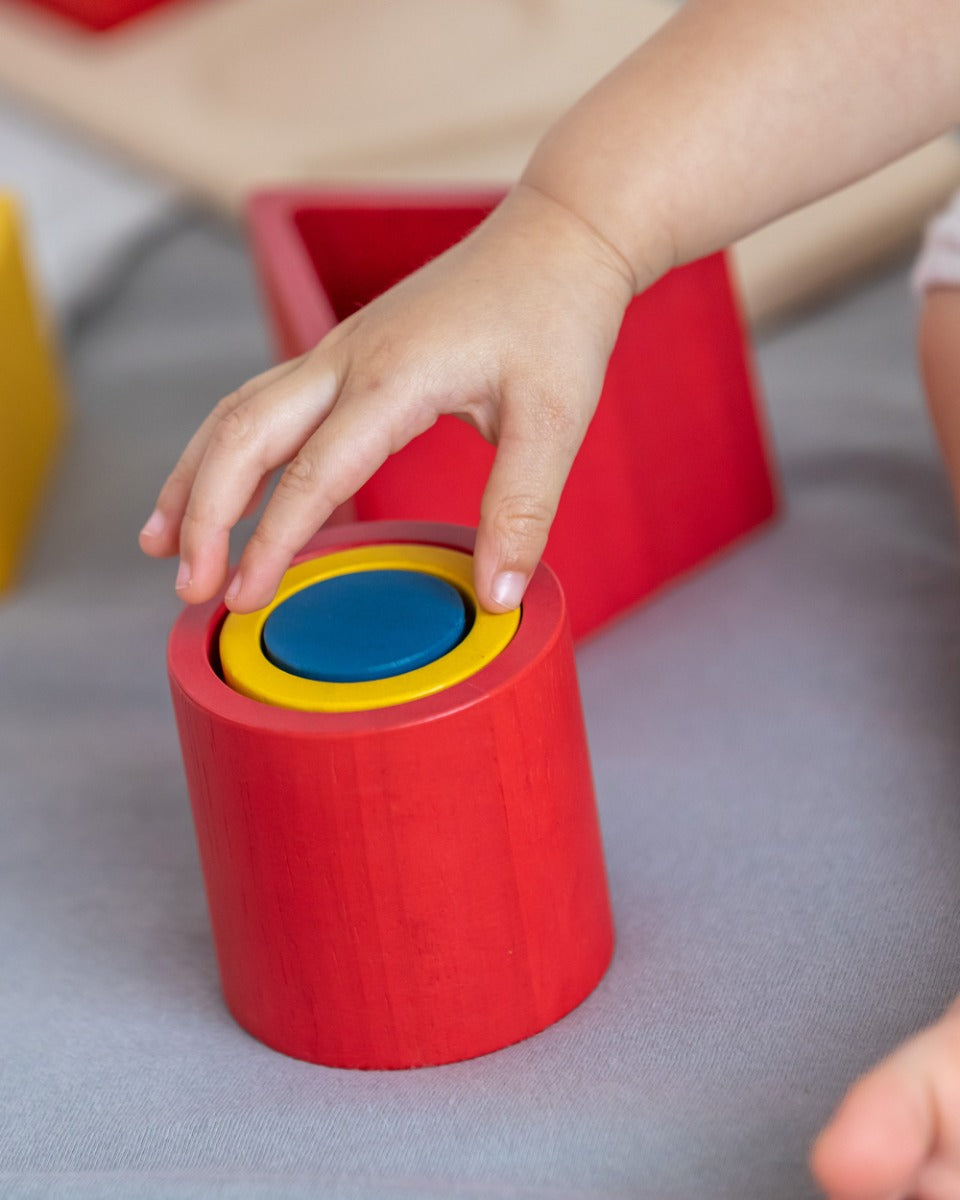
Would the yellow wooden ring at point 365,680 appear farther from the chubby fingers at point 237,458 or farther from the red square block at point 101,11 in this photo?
the red square block at point 101,11

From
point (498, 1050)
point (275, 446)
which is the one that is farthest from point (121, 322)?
point (498, 1050)

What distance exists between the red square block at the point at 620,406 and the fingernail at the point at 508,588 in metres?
0.18

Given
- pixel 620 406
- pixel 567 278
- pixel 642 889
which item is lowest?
pixel 642 889

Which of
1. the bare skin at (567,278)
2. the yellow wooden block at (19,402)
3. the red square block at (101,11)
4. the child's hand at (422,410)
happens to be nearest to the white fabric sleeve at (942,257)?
the bare skin at (567,278)

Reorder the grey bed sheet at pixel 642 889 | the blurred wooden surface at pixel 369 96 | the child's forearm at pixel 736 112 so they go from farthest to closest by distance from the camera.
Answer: the blurred wooden surface at pixel 369 96, the child's forearm at pixel 736 112, the grey bed sheet at pixel 642 889

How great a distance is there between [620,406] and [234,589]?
30 cm

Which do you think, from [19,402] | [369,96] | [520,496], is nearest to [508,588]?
[520,496]

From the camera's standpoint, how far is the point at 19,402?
0.95 meters

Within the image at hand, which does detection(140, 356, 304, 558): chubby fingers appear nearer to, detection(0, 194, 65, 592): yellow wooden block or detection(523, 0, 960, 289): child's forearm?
detection(523, 0, 960, 289): child's forearm

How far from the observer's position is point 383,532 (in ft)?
1.97

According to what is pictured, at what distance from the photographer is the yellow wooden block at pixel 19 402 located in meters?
0.91

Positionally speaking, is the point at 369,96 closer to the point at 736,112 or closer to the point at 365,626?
the point at 736,112

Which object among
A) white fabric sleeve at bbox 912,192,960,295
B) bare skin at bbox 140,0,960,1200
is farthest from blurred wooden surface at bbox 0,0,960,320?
bare skin at bbox 140,0,960,1200

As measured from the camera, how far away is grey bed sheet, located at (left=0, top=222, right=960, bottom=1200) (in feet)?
1.64
